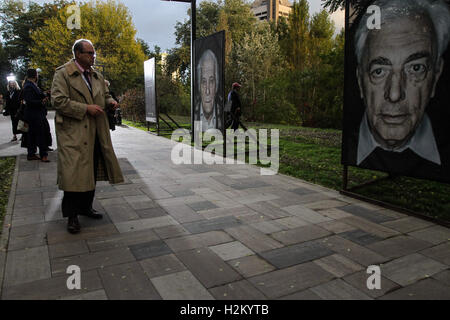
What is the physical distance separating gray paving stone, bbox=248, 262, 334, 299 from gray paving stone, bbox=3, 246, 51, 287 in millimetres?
1680

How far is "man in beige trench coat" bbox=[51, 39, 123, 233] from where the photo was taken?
12.4ft

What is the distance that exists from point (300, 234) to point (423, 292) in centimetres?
135

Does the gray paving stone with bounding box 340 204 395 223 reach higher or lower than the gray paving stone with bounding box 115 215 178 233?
higher

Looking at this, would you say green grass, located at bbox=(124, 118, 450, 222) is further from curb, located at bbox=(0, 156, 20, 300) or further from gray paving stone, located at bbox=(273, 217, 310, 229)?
curb, located at bbox=(0, 156, 20, 300)

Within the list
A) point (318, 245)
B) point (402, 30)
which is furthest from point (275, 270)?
point (402, 30)

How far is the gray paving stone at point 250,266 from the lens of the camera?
303 centimetres

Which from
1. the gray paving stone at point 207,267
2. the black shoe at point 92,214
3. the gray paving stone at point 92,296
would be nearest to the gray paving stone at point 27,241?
the black shoe at point 92,214

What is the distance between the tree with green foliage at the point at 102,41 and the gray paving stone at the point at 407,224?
33.8 metres

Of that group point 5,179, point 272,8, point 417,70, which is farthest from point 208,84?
point 272,8

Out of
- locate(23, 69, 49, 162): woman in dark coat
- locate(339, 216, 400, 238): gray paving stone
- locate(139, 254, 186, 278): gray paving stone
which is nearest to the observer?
locate(139, 254, 186, 278): gray paving stone

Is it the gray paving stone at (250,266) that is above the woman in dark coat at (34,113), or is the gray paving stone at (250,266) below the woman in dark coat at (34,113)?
below

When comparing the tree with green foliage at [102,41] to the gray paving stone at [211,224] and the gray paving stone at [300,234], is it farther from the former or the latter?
the gray paving stone at [300,234]

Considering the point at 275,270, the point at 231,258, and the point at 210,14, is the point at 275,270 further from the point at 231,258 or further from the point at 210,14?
the point at 210,14

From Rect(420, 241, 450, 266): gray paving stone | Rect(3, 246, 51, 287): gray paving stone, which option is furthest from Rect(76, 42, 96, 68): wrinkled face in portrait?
Rect(420, 241, 450, 266): gray paving stone
